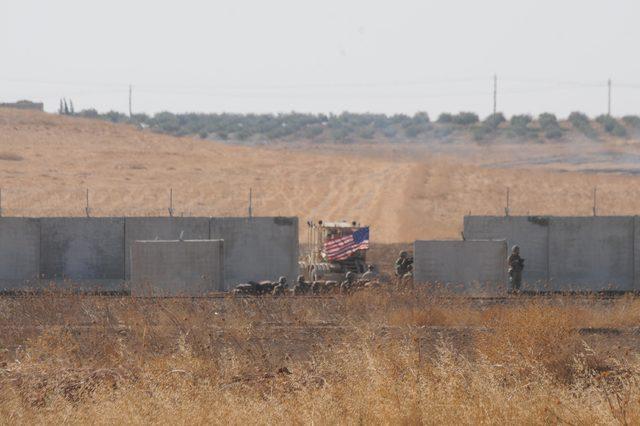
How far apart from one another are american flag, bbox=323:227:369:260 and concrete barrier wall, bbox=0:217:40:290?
28.7ft

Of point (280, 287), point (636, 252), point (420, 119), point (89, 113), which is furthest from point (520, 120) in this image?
point (280, 287)

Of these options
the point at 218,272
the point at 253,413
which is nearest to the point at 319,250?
the point at 218,272

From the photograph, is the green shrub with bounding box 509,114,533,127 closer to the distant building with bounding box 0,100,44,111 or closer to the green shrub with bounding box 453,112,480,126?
the green shrub with bounding box 453,112,480,126

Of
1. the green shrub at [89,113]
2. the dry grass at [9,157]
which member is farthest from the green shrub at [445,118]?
the dry grass at [9,157]

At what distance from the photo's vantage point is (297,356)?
1912 centimetres

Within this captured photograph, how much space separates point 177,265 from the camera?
29031 mm

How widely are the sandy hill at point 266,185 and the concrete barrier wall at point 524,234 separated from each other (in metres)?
18.6

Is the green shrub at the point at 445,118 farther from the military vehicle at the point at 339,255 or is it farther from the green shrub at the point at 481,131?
the military vehicle at the point at 339,255

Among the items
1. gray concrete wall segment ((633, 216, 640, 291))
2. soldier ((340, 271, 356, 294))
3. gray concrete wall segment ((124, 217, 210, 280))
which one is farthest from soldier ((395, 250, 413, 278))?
gray concrete wall segment ((633, 216, 640, 291))

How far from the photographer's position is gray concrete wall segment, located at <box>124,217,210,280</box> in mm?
31938

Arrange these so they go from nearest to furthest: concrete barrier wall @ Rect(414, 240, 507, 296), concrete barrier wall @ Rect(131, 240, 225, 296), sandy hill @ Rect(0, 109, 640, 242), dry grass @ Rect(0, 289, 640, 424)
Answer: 1. dry grass @ Rect(0, 289, 640, 424)
2. concrete barrier wall @ Rect(131, 240, 225, 296)
3. concrete barrier wall @ Rect(414, 240, 507, 296)
4. sandy hill @ Rect(0, 109, 640, 242)

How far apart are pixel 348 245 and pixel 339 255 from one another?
41cm

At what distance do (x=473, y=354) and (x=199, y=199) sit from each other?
4813 cm

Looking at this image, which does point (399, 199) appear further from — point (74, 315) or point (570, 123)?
point (570, 123)
